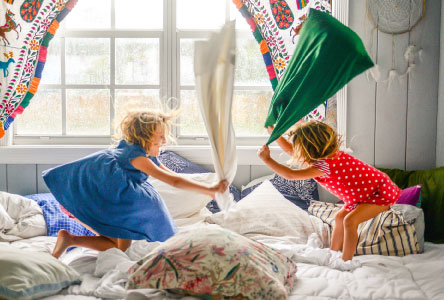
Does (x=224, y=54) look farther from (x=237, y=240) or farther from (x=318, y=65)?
(x=237, y=240)

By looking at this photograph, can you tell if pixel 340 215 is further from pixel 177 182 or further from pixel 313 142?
pixel 177 182

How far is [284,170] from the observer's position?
2150mm

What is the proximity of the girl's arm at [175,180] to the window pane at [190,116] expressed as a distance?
103 centimetres

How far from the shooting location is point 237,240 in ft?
5.07

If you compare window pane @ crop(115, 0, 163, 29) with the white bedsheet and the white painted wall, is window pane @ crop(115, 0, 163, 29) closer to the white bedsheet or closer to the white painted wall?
the white bedsheet

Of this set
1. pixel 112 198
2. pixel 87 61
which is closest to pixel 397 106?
pixel 112 198

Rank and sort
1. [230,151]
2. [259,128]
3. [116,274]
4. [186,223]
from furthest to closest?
[259,128] → [186,223] → [230,151] → [116,274]

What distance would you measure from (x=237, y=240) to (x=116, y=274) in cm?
47

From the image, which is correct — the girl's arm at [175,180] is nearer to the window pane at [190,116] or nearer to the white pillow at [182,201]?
the white pillow at [182,201]

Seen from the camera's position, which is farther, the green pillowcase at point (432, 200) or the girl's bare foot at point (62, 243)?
the green pillowcase at point (432, 200)

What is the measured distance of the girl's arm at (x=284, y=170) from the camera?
2.11 m

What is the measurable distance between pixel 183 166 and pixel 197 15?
3.42 feet

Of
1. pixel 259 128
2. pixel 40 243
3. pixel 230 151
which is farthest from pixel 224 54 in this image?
pixel 259 128

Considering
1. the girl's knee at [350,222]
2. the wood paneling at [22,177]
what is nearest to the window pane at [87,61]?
the wood paneling at [22,177]
